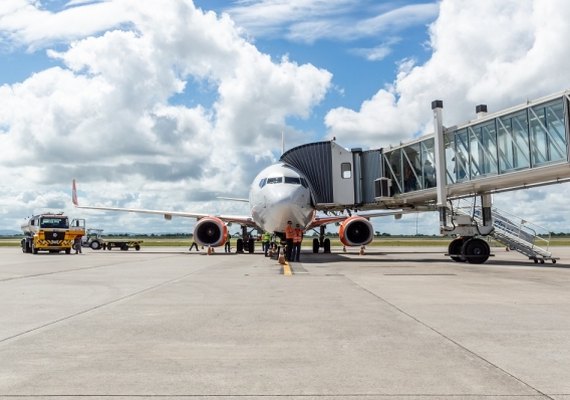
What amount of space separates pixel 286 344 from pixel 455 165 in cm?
1548

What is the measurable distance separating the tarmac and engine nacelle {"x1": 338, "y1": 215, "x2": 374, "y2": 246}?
1500cm

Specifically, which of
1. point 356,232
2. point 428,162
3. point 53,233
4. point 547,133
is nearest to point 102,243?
point 53,233

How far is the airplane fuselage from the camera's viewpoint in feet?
66.3

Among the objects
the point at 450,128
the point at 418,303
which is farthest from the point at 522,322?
the point at 450,128

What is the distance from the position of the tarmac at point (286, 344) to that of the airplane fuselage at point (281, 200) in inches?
395

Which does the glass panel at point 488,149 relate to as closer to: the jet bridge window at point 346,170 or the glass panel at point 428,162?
the glass panel at point 428,162

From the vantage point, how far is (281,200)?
65.9 ft

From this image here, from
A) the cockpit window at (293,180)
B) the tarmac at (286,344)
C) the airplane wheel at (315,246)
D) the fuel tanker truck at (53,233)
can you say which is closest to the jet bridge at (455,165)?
the cockpit window at (293,180)

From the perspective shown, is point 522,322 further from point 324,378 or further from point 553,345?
point 324,378

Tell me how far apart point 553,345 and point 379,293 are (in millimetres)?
4817

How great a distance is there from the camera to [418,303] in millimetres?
8477

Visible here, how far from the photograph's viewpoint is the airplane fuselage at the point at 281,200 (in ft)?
66.3

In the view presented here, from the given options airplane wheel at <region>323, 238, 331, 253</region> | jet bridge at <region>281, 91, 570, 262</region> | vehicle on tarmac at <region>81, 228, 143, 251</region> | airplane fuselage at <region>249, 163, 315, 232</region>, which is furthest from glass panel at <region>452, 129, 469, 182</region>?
vehicle on tarmac at <region>81, 228, 143, 251</region>

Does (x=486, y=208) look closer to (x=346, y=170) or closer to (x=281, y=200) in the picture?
(x=346, y=170)
